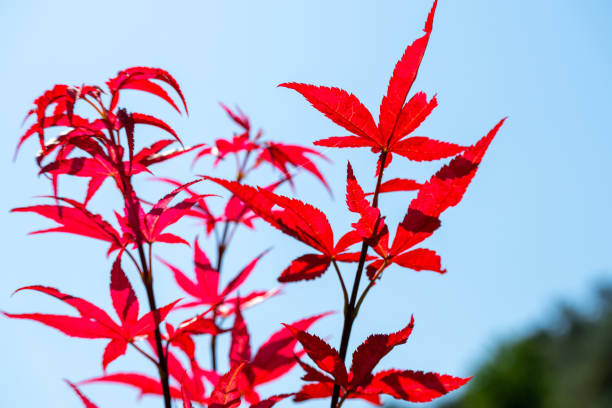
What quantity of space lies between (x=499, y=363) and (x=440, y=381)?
20.9 m

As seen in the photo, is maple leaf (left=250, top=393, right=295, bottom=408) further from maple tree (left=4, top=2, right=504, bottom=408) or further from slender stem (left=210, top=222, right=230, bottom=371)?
slender stem (left=210, top=222, right=230, bottom=371)

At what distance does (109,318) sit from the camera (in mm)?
668

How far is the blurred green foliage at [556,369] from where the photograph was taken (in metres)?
18.1

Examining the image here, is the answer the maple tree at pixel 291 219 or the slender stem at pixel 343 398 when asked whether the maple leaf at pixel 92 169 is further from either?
the slender stem at pixel 343 398

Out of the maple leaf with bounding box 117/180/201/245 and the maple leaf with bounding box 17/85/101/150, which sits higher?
the maple leaf with bounding box 17/85/101/150

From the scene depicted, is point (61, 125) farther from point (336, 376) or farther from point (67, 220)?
point (336, 376)

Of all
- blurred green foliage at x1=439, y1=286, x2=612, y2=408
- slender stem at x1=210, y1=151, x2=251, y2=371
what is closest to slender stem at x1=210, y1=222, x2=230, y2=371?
slender stem at x1=210, y1=151, x2=251, y2=371

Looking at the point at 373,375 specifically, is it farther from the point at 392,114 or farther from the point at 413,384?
the point at 392,114

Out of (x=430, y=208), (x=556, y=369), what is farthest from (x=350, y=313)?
(x=556, y=369)

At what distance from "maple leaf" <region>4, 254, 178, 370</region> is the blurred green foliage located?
1947cm

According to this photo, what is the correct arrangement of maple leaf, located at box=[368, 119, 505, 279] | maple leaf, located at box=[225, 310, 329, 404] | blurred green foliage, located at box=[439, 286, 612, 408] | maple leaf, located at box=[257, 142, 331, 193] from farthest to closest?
blurred green foliage, located at box=[439, 286, 612, 408], maple leaf, located at box=[257, 142, 331, 193], maple leaf, located at box=[225, 310, 329, 404], maple leaf, located at box=[368, 119, 505, 279]

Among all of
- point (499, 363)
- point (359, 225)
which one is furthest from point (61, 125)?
point (499, 363)

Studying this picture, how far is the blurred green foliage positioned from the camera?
59.5 feet

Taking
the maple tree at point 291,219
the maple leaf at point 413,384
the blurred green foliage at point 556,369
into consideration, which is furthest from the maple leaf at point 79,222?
the blurred green foliage at point 556,369
